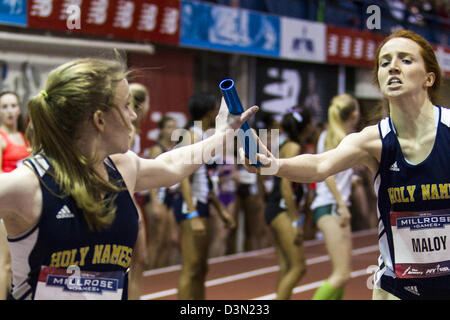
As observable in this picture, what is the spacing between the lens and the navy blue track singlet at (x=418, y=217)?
10.0 ft

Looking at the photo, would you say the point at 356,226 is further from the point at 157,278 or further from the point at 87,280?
the point at 87,280

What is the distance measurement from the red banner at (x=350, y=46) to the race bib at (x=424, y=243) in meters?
9.53

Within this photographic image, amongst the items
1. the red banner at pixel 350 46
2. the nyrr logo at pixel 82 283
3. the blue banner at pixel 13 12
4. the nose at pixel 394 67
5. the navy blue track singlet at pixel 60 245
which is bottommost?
the nyrr logo at pixel 82 283

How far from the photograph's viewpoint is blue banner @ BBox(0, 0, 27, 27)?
809 cm

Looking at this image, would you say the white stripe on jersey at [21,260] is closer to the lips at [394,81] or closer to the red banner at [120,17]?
the lips at [394,81]

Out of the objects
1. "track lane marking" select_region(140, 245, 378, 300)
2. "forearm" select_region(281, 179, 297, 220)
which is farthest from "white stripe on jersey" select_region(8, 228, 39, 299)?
"track lane marking" select_region(140, 245, 378, 300)

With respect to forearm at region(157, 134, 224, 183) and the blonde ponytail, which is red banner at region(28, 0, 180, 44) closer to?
forearm at region(157, 134, 224, 183)

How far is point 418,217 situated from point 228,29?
301 inches

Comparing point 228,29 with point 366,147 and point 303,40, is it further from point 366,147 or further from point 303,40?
point 366,147

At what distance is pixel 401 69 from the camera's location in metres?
3.17

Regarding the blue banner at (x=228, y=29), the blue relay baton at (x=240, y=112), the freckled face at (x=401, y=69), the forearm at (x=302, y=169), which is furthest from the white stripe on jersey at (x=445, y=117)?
the blue banner at (x=228, y=29)

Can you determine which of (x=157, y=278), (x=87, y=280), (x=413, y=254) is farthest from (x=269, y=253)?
(x=87, y=280)

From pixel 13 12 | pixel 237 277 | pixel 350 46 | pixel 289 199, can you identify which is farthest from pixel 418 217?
pixel 350 46
